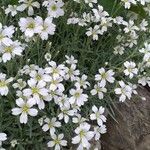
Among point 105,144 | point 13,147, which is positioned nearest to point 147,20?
point 105,144

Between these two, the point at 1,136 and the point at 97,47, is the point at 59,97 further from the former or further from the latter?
the point at 97,47

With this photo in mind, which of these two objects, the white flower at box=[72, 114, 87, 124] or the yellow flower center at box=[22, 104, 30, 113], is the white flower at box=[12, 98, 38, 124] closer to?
the yellow flower center at box=[22, 104, 30, 113]

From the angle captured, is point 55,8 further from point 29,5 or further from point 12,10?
point 12,10

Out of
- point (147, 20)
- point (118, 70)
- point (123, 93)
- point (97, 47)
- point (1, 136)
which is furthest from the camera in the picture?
point (147, 20)

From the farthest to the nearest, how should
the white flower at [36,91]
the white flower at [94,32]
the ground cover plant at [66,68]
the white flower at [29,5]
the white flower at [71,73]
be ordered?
1. the white flower at [94,32]
2. the white flower at [29,5]
3. the white flower at [71,73]
4. the ground cover plant at [66,68]
5. the white flower at [36,91]

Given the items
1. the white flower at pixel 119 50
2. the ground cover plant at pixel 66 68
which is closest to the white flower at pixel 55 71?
the ground cover plant at pixel 66 68

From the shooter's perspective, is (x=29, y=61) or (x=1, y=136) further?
(x=29, y=61)

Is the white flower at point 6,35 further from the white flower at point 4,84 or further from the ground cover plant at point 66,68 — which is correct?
the white flower at point 4,84

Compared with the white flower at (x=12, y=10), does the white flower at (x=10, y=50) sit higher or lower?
higher
